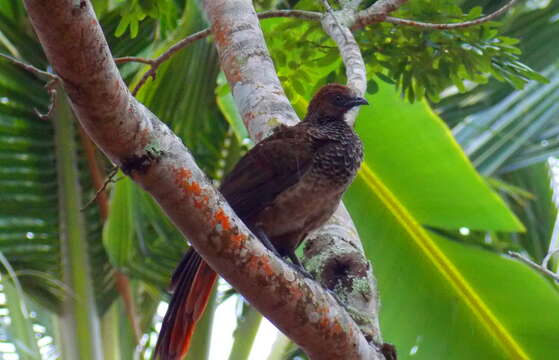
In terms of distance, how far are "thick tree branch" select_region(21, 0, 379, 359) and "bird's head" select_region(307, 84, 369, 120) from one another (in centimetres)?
109

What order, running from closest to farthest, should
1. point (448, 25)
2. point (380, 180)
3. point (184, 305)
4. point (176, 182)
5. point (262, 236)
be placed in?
point (176, 182) < point (184, 305) < point (262, 236) < point (448, 25) < point (380, 180)

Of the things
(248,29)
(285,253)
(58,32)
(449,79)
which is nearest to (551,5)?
(449,79)

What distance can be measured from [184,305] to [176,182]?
0.92 meters

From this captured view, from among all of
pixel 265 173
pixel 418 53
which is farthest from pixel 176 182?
pixel 418 53

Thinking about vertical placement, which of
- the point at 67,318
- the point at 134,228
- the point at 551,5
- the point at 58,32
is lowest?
the point at 58,32

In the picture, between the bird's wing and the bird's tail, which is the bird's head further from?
the bird's tail

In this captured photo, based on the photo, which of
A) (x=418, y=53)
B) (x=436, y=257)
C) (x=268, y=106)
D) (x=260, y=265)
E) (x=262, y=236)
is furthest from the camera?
(x=436, y=257)

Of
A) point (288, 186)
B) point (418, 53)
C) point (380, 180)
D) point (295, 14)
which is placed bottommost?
point (288, 186)

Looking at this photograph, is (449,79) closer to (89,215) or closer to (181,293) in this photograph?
(181,293)

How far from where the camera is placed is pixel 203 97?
4.40 meters

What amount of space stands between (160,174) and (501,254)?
6.66 ft

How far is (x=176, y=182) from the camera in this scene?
1.79 meters

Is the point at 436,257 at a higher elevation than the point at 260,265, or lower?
higher

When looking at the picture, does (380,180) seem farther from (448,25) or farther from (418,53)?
(448,25)
